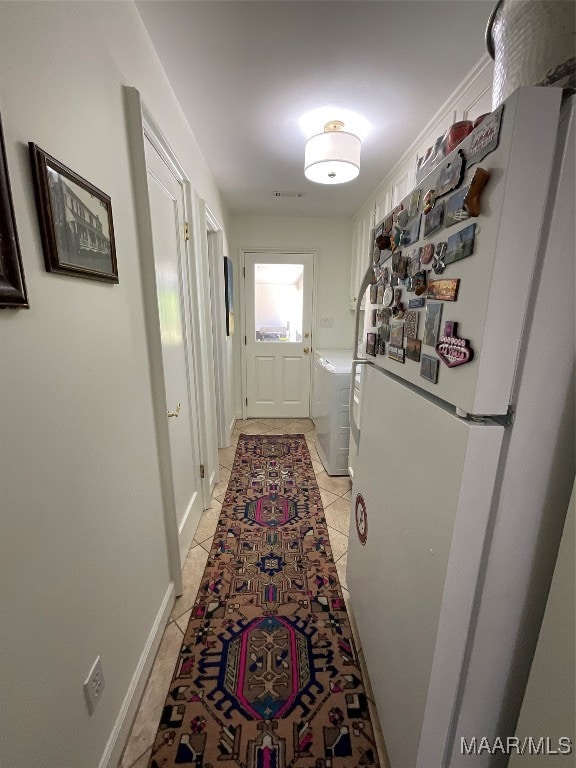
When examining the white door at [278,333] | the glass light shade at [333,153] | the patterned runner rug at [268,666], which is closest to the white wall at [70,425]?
the patterned runner rug at [268,666]

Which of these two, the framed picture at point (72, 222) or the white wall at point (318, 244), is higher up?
the white wall at point (318, 244)

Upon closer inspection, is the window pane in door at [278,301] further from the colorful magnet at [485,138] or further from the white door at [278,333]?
the colorful magnet at [485,138]

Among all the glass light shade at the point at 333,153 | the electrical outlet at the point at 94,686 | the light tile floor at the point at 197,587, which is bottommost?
the light tile floor at the point at 197,587

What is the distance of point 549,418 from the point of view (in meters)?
0.55

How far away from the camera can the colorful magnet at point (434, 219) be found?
2.14 feet

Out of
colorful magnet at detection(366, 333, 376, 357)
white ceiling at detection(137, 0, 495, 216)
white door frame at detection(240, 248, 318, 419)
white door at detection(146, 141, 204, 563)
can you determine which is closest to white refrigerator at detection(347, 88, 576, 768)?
colorful magnet at detection(366, 333, 376, 357)

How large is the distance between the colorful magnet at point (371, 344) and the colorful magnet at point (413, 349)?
0.29 m

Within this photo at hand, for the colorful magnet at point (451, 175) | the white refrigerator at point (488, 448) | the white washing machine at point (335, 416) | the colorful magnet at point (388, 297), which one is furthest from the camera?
the white washing machine at point (335, 416)

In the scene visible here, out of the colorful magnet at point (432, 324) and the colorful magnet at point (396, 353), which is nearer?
the colorful magnet at point (432, 324)

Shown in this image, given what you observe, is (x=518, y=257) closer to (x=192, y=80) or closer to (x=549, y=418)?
(x=549, y=418)

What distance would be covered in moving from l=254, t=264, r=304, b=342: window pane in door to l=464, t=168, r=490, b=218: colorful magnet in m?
3.22

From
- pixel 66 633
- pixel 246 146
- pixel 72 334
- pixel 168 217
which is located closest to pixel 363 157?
pixel 246 146

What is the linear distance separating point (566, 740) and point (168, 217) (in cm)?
204

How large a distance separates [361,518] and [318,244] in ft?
10.4
